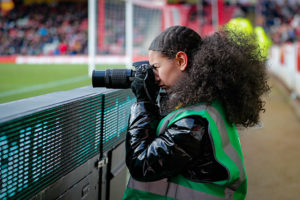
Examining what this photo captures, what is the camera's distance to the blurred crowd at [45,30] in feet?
65.4

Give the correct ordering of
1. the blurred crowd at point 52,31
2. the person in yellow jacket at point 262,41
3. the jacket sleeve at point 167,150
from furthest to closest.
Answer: the blurred crowd at point 52,31 < the person in yellow jacket at point 262,41 < the jacket sleeve at point 167,150

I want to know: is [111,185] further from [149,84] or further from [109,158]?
[149,84]

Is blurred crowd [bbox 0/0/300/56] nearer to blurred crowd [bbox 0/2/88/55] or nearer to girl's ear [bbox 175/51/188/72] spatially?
blurred crowd [bbox 0/2/88/55]

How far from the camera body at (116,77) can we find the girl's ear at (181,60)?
0.17 meters

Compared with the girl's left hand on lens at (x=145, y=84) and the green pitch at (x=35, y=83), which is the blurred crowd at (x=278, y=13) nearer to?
the green pitch at (x=35, y=83)

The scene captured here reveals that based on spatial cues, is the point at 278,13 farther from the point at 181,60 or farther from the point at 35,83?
the point at 181,60

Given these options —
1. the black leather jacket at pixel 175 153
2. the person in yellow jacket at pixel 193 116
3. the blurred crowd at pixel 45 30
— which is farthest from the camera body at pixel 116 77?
the blurred crowd at pixel 45 30

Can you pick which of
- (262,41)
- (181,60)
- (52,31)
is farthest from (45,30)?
(181,60)

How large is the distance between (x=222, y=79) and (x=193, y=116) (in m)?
0.20

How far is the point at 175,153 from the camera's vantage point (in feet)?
3.90

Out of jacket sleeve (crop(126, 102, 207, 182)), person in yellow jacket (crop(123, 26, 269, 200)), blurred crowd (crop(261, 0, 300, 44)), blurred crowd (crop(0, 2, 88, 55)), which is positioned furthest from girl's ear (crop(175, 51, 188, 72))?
blurred crowd (crop(261, 0, 300, 44))

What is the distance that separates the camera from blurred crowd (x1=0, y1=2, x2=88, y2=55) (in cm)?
1994

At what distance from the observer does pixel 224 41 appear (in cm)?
137

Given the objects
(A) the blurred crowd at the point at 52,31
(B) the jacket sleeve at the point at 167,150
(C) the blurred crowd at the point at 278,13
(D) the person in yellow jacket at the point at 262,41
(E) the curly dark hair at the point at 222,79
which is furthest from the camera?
(C) the blurred crowd at the point at 278,13
